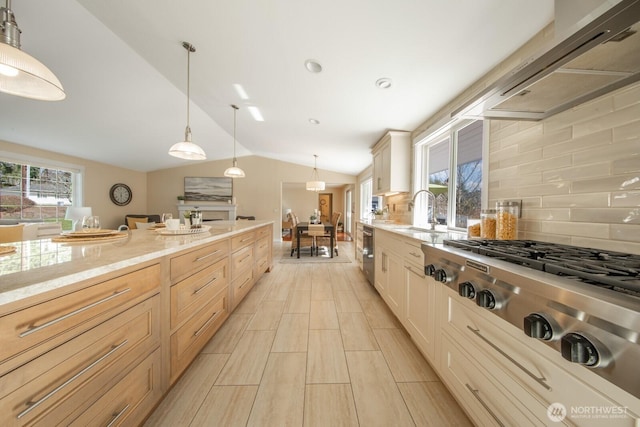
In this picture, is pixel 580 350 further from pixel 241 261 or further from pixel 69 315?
pixel 241 261

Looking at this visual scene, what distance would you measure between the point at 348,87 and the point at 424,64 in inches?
31.9

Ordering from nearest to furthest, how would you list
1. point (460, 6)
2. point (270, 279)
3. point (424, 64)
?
point (460, 6), point (424, 64), point (270, 279)

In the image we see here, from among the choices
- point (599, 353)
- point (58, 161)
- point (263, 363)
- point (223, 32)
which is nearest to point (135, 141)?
point (58, 161)

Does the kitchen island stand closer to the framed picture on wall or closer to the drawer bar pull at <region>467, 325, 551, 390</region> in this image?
the drawer bar pull at <region>467, 325, 551, 390</region>

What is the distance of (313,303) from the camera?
254 centimetres

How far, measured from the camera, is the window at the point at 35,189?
13.4ft

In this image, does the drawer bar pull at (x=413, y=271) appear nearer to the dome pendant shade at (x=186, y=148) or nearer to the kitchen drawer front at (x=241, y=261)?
the kitchen drawer front at (x=241, y=261)

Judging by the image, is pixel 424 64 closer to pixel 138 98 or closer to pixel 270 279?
pixel 270 279

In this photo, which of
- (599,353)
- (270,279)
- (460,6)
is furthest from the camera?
(270,279)

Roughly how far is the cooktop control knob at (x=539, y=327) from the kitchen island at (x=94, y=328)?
1410 mm

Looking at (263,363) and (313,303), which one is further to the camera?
(313,303)

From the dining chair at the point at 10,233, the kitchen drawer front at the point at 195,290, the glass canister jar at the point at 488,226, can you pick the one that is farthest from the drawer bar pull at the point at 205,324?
the dining chair at the point at 10,233

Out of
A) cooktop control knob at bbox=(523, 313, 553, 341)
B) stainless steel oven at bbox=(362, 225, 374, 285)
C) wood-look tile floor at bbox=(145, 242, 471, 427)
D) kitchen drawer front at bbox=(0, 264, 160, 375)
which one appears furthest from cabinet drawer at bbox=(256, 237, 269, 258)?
cooktop control knob at bbox=(523, 313, 553, 341)

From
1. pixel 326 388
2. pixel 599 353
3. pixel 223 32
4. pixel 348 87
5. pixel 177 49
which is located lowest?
pixel 326 388
